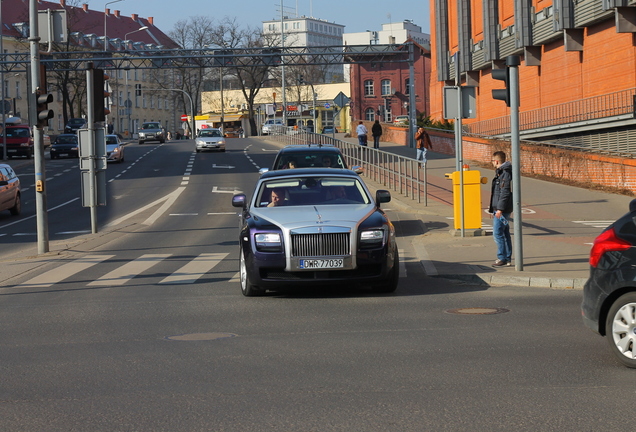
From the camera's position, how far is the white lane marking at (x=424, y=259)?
13.1 m

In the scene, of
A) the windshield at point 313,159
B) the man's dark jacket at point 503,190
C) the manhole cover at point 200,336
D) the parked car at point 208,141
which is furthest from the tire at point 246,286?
the parked car at point 208,141

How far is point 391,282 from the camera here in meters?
11.2

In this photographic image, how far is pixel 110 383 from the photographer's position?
6578 millimetres

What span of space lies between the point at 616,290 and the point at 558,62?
3464 cm

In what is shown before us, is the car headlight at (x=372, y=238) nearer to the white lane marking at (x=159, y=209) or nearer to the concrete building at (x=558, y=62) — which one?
the white lane marking at (x=159, y=209)

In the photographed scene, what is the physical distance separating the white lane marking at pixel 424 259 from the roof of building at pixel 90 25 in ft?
237

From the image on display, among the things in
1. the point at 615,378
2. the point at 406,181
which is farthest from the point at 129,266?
the point at 406,181

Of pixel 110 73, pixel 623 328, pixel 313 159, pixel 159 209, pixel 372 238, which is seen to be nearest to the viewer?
pixel 623 328

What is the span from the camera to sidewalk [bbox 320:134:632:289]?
40.6ft

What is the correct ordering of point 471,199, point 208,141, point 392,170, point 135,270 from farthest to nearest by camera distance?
1. point 208,141
2. point 392,170
3. point 471,199
4. point 135,270

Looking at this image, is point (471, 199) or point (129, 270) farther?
point (471, 199)

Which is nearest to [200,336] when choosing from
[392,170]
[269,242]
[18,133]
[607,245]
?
[269,242]

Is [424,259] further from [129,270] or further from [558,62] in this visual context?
[558,62]

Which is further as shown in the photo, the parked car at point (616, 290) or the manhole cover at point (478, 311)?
the manhole cover at point (478, 311)
